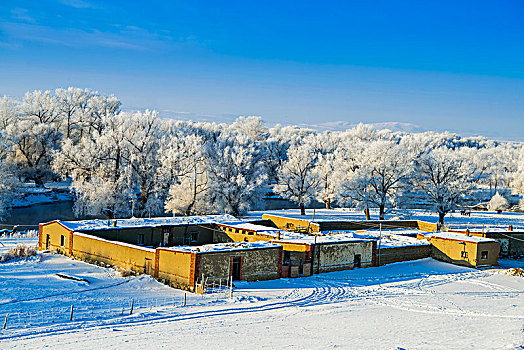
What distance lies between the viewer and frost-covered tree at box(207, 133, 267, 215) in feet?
171

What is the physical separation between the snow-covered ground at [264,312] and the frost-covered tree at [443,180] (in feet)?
79.8

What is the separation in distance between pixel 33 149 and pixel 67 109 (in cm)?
946

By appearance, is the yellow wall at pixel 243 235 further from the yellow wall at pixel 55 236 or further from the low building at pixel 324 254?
the yellow wall at pixel 55 236

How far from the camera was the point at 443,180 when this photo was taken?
177ft

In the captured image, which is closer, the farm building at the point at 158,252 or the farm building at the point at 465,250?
the farm building at the point at 158,252

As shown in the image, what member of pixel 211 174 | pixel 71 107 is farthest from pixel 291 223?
pixel 71 107

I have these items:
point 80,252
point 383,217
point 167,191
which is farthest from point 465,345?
point 167,191

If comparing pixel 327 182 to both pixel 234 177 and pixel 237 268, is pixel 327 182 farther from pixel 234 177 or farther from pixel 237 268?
pixel 237 268

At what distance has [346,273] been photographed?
98.6ft

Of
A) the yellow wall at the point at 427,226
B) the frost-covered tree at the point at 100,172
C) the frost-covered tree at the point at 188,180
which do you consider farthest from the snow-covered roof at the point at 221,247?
the frost-covered tree at the point at 100,172

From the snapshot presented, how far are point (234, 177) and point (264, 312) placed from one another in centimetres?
3257

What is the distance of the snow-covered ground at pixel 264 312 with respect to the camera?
16.8 metres

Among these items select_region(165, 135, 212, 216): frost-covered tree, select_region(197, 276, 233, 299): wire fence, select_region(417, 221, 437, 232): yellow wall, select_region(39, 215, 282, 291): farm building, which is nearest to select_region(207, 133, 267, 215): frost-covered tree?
select_region(165, 135, 212, 216): frost-covered tree

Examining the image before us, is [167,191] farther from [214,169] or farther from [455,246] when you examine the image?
[455,246]
